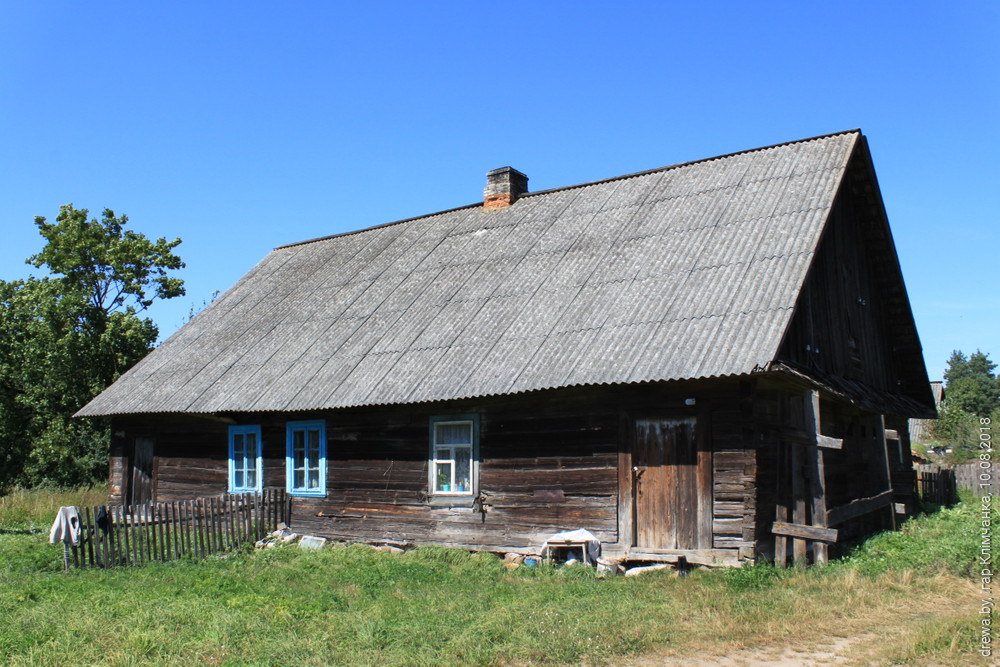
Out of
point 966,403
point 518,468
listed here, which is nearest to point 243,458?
point 518,468

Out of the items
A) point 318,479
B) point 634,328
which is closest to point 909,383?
point 634,328

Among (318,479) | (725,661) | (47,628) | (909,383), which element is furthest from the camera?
(909,383)

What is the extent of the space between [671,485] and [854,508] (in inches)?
118

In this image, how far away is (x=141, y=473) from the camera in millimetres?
17000

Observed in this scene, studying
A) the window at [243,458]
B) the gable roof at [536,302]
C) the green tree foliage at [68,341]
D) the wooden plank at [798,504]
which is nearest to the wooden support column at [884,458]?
the wooden plank at [798,504]

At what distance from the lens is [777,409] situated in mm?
11508

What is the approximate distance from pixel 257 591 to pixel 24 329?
75.6 ft

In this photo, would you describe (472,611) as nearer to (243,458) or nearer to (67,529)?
(67,529)

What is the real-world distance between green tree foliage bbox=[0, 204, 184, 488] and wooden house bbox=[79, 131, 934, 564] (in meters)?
9.73

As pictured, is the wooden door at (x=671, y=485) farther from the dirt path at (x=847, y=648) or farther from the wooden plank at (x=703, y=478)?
the dirt path at (x=847, y=648)

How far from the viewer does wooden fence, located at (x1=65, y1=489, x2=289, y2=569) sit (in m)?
11.3

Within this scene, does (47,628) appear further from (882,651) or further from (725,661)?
(882,651)

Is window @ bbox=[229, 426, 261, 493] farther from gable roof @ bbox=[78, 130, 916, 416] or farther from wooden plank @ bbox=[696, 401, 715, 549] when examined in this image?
wooden plank @ bbox=[696, 401, 715, 549]

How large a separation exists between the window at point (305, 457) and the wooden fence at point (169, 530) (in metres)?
0.67
